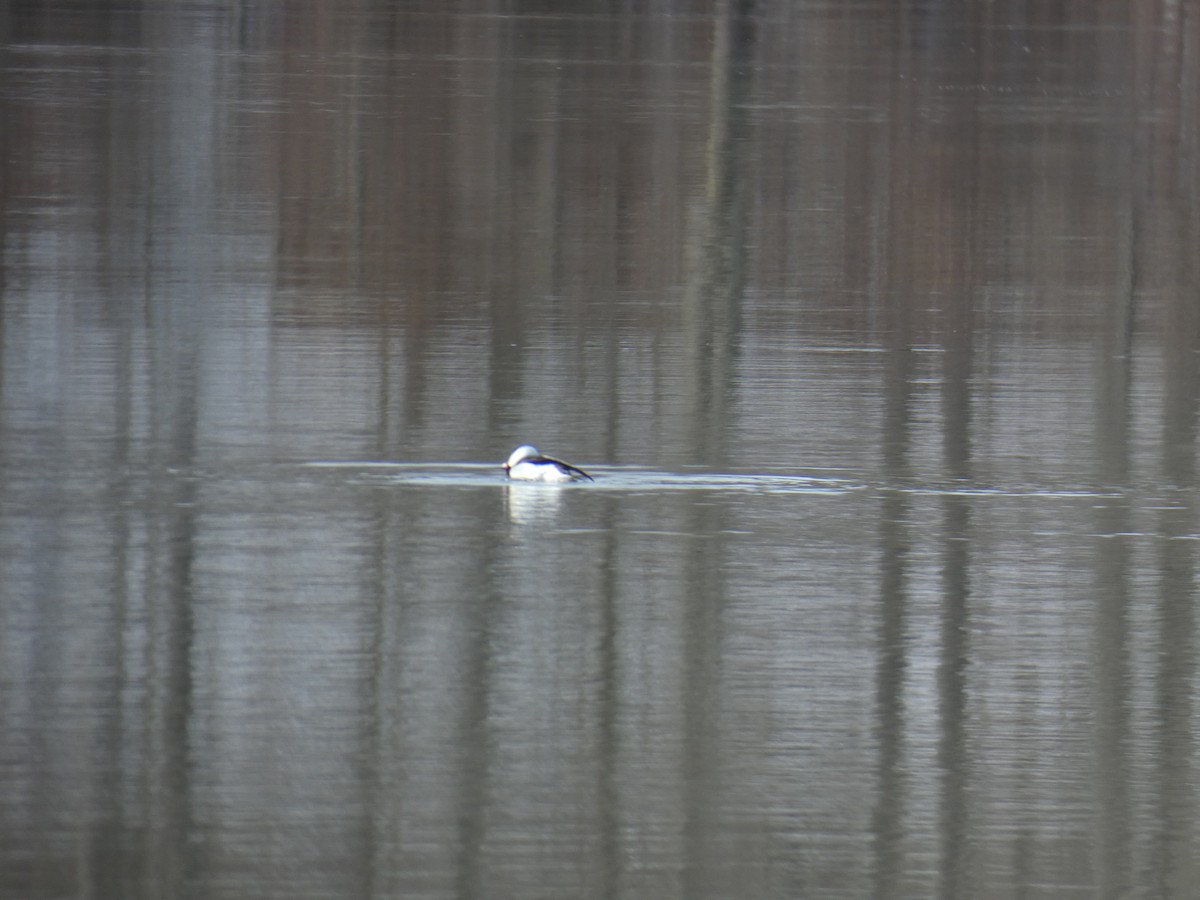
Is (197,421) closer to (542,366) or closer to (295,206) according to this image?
(542,366)

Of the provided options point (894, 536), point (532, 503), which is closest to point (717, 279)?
point (532, 503)

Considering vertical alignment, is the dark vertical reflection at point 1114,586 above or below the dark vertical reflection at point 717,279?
below

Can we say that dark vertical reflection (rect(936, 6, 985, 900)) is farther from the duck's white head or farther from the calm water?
the duck's white head

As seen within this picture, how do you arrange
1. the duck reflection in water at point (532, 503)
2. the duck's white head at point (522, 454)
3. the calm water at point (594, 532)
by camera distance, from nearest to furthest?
the calm water at point (594, 532), the duck reflection in water at point (532, 503), the duck's white head at point (522, 454)

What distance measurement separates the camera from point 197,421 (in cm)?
1169

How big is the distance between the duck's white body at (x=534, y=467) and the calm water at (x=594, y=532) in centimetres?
14

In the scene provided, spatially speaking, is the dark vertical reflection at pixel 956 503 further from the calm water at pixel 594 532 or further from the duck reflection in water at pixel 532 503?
the duck reflection in water at pixel 532 503

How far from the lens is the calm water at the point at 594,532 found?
668 cm

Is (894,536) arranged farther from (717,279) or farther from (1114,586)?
(717,279)

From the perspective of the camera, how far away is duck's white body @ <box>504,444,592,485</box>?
10469 mm

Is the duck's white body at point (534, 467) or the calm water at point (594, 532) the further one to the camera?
the duck's white body at point (534, 467)

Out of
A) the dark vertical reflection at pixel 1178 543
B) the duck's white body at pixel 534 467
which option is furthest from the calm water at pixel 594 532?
the duck's white body at pixel 534 467

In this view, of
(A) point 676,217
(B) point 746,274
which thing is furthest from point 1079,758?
(A) point 676,217

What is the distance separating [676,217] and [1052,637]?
11.8 metres
